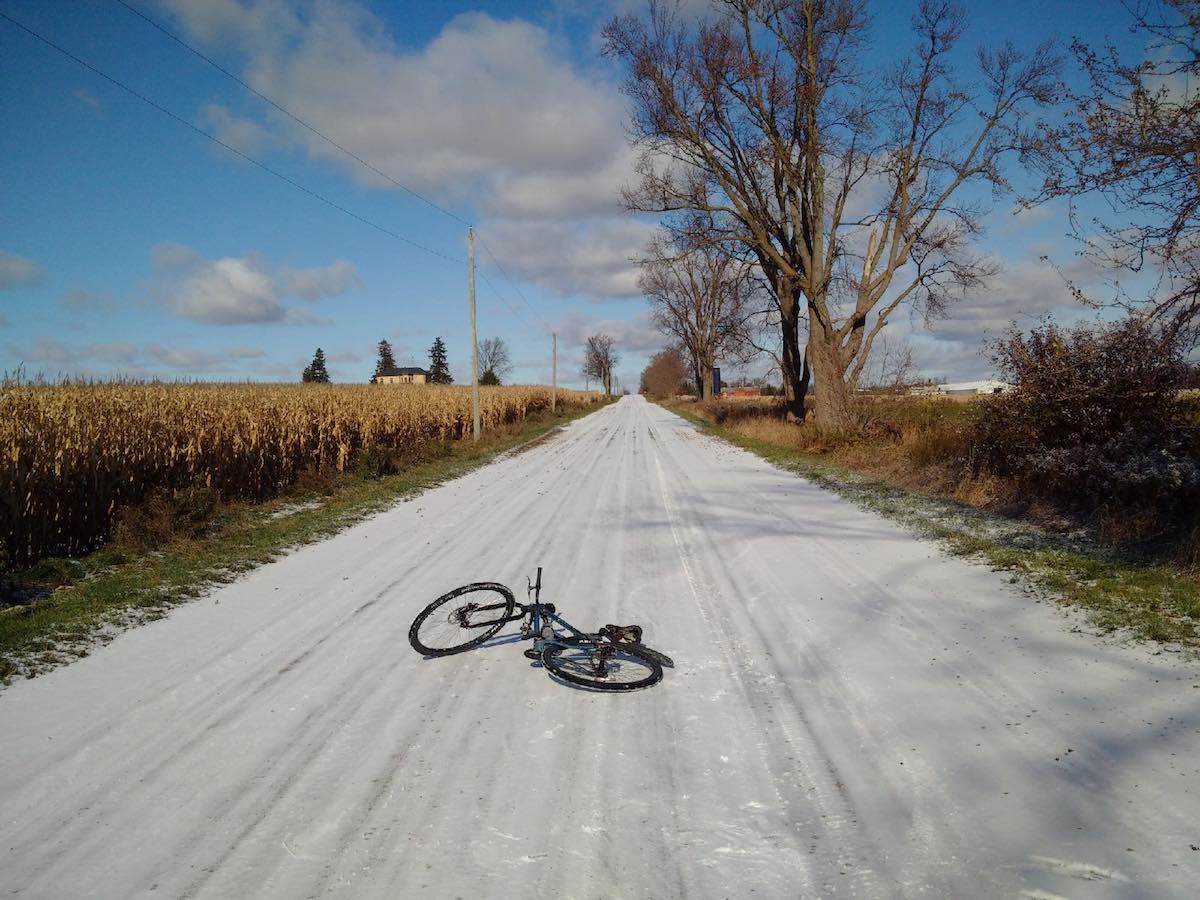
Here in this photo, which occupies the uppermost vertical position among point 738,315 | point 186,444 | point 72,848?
point 738,315

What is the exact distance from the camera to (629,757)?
11.8 ft

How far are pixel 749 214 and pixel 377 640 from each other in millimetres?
19692

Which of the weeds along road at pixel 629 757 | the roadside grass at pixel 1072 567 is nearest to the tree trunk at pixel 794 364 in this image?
the roadside grass at pixel 1072 567

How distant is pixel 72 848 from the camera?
295 centimetres

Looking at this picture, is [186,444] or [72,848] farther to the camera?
[186,444]

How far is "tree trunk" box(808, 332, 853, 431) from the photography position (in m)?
20.8

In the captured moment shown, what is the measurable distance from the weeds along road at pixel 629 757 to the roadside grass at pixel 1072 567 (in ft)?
1.34

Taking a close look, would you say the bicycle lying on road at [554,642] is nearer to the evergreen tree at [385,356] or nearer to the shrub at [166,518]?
the shrub at [166,518]

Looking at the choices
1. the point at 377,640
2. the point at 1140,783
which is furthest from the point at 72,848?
the point at 1140,783

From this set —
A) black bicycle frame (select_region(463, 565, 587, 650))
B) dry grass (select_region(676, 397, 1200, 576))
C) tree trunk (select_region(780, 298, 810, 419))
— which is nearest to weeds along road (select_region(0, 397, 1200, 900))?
black bicycle frame (select_region(463, 565, 587, 650))

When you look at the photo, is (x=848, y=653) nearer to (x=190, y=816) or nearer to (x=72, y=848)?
(x=190, y=816)

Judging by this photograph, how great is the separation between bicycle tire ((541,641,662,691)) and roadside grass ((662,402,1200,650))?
371cm

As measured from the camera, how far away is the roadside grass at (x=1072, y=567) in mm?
5305

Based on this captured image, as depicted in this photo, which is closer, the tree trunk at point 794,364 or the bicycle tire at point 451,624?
the bicycle tire at point 451,624
